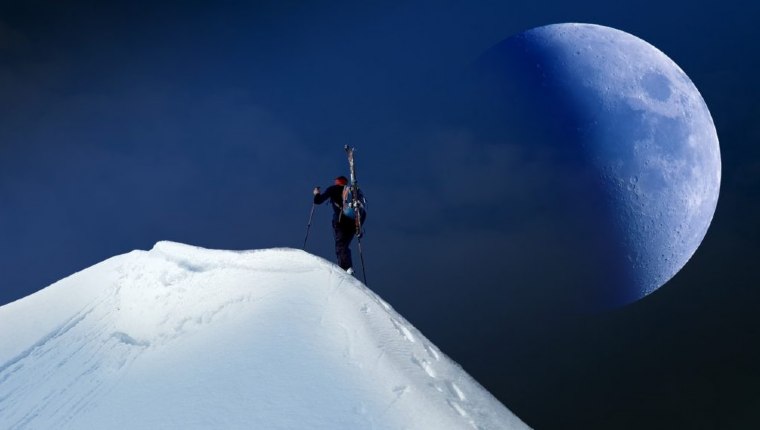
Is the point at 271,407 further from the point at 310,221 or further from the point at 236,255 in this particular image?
the point at 310,221

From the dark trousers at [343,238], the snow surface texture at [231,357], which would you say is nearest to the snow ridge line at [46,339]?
the snow surface texture at [231,357]

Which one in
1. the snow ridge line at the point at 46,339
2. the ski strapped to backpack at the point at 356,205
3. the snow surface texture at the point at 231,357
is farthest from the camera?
the ski strapped to backpack at the point at 356,205

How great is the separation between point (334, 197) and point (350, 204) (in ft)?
1.53

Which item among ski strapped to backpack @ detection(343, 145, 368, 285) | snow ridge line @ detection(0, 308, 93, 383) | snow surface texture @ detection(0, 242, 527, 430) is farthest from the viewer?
ski strapped to backpack @ detection(343, 145, 368, 285)

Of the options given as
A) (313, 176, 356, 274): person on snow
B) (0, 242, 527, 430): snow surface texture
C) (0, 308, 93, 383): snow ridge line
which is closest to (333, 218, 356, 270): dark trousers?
(313, 176, 356, 274): person on snow

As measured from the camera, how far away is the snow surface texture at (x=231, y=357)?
4.23m

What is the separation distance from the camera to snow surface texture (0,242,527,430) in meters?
4.23

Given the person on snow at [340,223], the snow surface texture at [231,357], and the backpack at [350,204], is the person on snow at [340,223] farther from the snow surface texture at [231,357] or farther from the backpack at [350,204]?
the snow surface texture at [231,357]

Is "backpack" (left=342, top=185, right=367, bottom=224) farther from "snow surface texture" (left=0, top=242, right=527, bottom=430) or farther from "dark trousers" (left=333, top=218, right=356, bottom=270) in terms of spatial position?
"snow surface texture" (left=0, top=242, right=527, bottom=430)

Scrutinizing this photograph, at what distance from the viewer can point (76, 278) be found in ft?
26.8

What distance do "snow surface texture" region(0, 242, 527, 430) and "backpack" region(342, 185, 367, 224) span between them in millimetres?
3534

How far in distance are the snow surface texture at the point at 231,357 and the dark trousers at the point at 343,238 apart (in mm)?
3510

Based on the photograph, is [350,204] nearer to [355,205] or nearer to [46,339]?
[355,205]

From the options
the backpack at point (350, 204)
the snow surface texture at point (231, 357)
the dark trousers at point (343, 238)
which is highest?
the backpack at point (350, 204)
